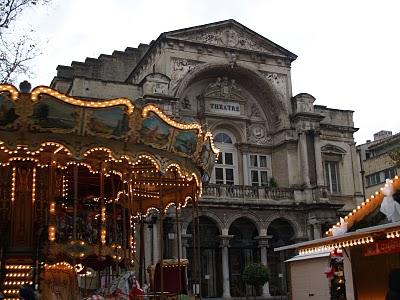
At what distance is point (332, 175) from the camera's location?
33.2 m

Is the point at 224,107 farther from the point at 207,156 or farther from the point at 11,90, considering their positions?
the point at 11,90

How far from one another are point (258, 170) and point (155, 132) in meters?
19.8

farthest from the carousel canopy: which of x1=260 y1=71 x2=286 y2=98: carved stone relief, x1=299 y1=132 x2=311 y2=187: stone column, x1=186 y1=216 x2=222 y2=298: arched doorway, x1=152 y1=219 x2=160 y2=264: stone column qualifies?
x1=260 y1=71 x2=286 y2=98: carved stone relief

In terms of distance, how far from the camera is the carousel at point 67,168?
11180 mm

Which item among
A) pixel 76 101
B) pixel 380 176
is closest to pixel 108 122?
pixel 76 101

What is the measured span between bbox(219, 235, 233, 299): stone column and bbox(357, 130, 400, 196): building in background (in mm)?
21352

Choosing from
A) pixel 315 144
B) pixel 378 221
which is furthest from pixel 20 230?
pixel 315 144

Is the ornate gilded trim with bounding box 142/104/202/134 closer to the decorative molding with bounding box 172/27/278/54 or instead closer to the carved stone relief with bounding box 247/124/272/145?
the decorative molding with bounding box 172/27/278/54

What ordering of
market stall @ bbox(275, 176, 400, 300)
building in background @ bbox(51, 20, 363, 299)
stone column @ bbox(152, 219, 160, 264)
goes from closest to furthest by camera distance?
1. market stall @ bbox(275, 176, 400, 300)
2. stone column @ bbox(152, 219, 160, 264)
3. building in background @ bbox(51, 20, 363, 299)

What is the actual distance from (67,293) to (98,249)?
110 cm

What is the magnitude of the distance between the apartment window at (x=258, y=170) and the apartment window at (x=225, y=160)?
1.12 metres

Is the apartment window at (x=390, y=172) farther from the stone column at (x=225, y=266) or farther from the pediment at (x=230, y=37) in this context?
the stone column at (x=225, y=266)

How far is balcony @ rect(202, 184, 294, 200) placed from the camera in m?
28.2

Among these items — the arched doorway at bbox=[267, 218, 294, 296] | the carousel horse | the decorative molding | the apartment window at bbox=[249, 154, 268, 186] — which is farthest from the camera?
the apartment window at bbox=[249, 154, 268, 186]
